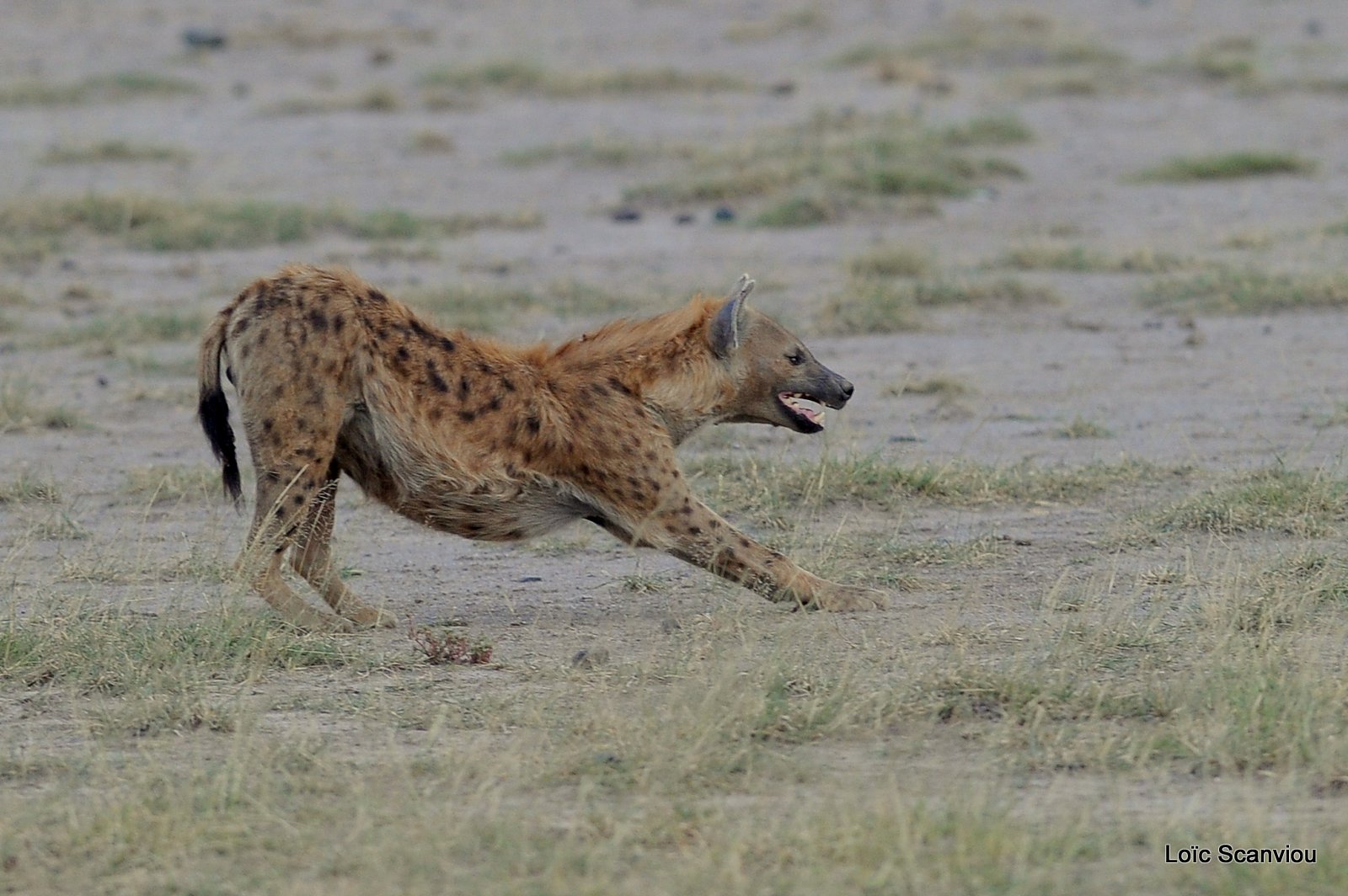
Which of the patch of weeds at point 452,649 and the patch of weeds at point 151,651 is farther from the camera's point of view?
the patch of weeds at point 452,649

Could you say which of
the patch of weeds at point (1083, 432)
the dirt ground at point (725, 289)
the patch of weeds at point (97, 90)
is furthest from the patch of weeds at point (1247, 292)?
the patch of weeds at point (97, 90)

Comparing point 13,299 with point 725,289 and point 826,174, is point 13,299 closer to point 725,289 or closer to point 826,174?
point 725,289

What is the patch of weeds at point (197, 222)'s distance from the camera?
37.1 ft

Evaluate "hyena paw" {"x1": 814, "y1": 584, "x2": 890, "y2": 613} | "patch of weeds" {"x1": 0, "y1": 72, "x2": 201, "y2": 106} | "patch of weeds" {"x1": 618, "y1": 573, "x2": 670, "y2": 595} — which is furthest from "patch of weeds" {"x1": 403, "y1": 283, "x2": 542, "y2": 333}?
"patch of weeds" {"x1": 0, "y1": 72, "x2": 201, "y2": 106}

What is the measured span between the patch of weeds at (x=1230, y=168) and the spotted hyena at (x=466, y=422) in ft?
24.2

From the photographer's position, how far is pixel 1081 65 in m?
17.2

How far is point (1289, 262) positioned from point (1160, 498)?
13.0ft

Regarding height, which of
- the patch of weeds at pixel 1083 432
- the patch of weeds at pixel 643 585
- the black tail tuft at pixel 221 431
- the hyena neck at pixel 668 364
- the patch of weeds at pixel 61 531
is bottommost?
the patch of weeds at pixel 61 531

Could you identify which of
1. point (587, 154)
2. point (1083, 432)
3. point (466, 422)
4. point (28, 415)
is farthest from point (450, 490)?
point (587, 154)

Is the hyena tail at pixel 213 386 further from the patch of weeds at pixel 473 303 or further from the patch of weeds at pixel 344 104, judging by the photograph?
the patch of weeds at pixel 344 104

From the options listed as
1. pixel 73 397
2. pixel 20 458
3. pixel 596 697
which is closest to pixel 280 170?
pixel 73 397

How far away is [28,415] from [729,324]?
133 inches

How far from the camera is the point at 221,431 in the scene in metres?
5.37

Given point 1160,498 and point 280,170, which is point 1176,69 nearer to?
point 280,170
